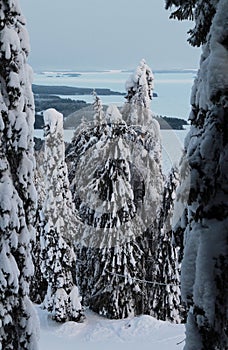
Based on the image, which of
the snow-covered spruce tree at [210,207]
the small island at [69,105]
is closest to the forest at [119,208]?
the snow-covered spruce tree at [210,207]

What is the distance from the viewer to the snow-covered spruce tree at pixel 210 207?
9.95 feet

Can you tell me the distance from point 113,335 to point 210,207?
55.7 ft

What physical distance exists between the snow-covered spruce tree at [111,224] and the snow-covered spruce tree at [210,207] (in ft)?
48.3

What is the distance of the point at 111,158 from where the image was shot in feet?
60.0

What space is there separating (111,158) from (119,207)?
2173 millimetres

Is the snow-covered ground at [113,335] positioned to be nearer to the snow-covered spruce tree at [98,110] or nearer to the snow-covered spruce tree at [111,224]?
the snow-covered spruce tree at [111,224]

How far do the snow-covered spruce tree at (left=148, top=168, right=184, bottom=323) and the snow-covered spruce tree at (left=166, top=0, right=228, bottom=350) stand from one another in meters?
18.8

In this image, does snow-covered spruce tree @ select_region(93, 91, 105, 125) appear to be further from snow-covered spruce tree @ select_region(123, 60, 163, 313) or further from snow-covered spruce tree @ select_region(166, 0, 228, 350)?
snow-covered spruce tree @ select_region(166, 0, 228, 350)

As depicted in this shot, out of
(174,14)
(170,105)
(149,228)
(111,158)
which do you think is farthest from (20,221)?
(170,105)

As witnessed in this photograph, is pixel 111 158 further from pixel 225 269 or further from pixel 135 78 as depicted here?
pixel 225 269

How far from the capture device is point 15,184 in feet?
25.7

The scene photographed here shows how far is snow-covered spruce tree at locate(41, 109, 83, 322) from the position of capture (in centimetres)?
1933

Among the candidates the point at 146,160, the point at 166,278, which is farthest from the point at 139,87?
the point at 166,278

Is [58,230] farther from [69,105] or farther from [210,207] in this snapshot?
[210,207]
